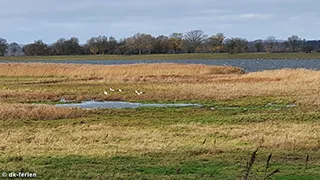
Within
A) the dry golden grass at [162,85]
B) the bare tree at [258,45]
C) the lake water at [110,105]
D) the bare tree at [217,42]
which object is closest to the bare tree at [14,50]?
the bare tree at [217,42]

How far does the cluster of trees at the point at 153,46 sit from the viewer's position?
424 ft

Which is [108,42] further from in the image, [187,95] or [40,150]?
[40,150]

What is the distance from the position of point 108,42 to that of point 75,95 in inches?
4033

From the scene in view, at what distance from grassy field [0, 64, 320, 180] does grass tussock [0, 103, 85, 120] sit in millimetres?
37

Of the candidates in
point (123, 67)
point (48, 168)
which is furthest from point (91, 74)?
point (48, 168)

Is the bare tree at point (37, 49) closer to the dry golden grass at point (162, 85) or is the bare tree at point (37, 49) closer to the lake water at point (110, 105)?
the dry golden grass at point (162, 85)

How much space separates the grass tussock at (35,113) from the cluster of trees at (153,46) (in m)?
109

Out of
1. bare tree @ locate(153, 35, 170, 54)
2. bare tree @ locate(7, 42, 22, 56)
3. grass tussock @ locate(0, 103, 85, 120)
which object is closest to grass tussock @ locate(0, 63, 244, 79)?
grass tussock @ locate(0, 103, 85, 120)

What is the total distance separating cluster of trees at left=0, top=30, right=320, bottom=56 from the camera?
129125 millimetres

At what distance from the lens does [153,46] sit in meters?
131

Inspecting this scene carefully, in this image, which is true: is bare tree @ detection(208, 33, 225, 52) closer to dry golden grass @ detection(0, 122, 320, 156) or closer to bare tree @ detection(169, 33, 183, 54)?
bare tree @ detection(169, 33, 183, 54)

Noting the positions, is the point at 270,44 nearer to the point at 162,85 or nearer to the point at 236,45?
the point at 236,45

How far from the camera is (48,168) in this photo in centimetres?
977

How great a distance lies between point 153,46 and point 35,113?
113m
